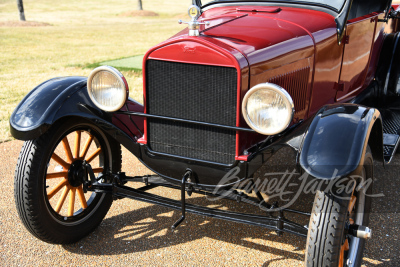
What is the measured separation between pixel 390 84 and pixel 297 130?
2123mm

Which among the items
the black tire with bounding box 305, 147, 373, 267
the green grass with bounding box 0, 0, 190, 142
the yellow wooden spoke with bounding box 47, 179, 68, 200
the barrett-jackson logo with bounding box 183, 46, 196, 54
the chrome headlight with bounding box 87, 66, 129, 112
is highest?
the barrett-jackson logo with bounding box 183, 46, 196, 54

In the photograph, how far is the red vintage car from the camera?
6.53 ft

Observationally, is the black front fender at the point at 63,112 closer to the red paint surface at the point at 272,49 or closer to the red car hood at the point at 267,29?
the red paint surface at the point at 272,49

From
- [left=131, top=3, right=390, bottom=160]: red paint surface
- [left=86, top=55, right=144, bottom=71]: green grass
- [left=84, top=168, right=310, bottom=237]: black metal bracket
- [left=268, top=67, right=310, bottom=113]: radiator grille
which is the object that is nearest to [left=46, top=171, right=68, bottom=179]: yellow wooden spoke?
[left=84, top=168, right=310, bottom=237]: black metal bracket

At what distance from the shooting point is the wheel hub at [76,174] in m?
2.71

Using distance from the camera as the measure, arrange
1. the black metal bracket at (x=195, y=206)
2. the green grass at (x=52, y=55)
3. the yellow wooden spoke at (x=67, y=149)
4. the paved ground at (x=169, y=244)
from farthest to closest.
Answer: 1. the green grass at (x=52, y=55)
2. the yellow wooden spoke at (x=67, y=149)
3. the paved ground at (x=169, y=244)
4. the black metal bracket at (x=195, y=206)

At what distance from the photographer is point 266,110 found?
2.10m

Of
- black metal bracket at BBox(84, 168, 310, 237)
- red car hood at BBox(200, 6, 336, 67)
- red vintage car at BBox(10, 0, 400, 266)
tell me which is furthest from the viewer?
red car hood at BBox(200, 6, 336, 67)

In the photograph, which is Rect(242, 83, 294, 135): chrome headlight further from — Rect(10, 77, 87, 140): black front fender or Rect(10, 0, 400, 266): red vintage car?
Rect(10, 77, 87, 140): black front fender

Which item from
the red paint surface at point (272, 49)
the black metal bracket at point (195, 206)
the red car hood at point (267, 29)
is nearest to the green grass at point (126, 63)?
the red paint surface at point (272, 49)

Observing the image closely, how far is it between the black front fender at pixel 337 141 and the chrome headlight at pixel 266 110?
0.15 meters

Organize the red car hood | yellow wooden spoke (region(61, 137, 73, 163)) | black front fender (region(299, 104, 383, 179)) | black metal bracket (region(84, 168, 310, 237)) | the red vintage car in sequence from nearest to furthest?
1. black front fender (region(299, 104, 383, 179))
2. the red vintage car
3. black metal bracket (region(84, 168, 310, 237))
4. the red car hood
5. yellow wooden spoke (region(61, 137, 73, 163))

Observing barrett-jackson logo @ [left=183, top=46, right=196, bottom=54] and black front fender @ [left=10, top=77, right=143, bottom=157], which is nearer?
barrett-jackson logo @ [left=183, top=46, right=196, bottom=54]

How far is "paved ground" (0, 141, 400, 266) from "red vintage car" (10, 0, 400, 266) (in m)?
0.16
